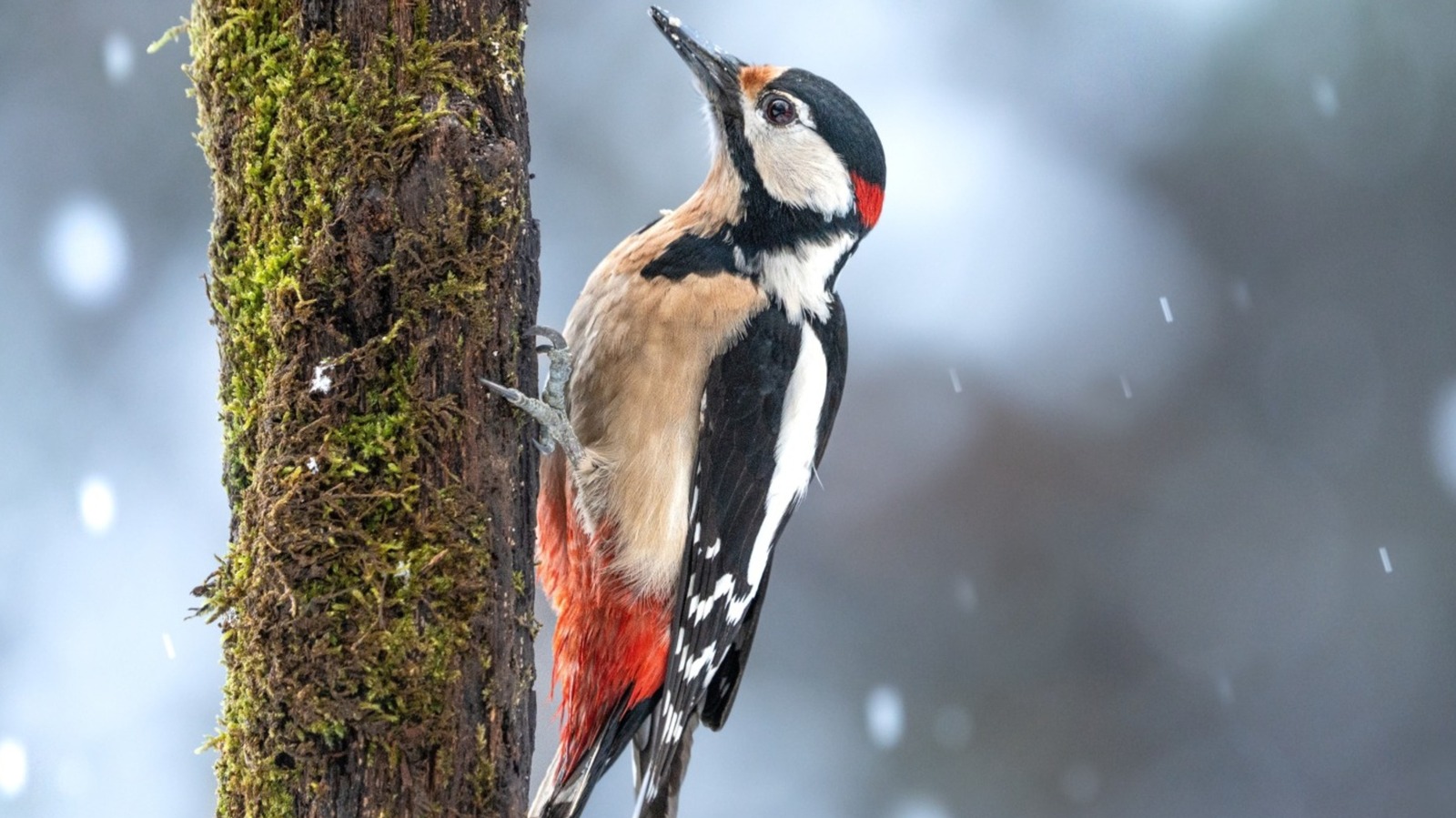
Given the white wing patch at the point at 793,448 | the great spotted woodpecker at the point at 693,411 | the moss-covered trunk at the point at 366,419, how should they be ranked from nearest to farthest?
the moss-covered trunk at the point at 366,419, the great spotted woodpecker at the point at 693,411, the white wing patch at the point at 793,448

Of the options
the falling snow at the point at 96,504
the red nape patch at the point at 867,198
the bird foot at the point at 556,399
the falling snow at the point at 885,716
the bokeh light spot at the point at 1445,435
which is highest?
the red nape patch at the point at 867,198

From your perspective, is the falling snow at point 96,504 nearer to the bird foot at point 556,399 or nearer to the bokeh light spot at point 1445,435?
the bird foot at point 556,399

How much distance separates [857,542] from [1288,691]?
1.42 metres

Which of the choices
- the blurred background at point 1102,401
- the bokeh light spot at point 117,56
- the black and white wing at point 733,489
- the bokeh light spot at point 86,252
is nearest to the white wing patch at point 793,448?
the black and white wing at point 733,489

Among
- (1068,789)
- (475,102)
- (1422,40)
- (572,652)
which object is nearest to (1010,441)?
(1068,789)

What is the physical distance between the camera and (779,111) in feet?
7.88

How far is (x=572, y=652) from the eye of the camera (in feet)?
7.69

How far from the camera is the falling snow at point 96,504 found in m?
3.56

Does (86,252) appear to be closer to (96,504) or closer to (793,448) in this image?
(96,504)

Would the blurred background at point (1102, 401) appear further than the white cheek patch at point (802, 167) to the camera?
Yes

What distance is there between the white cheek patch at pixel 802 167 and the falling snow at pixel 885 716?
199 cm

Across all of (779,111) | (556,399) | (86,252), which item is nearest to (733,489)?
(556,399)

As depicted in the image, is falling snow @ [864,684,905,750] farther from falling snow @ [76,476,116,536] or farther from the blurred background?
falling snow @ [76,476,116,536]

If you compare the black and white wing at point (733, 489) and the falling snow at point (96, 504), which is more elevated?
the black and white wing at point (733, 489)
